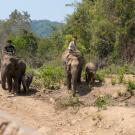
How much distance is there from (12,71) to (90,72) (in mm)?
2062

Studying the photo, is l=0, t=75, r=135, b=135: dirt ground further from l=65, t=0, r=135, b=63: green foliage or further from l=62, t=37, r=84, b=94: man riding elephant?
l=65, t=0, r=135, b=63: green foliage

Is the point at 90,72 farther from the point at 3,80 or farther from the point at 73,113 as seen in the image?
the point at 73,113

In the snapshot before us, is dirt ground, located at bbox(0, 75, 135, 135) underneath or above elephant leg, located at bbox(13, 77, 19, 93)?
underneath

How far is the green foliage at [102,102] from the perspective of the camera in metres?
10.6

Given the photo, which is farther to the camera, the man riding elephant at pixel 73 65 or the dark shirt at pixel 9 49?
the dark shirt at pixel 9 49

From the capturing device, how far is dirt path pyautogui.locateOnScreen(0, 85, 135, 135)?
31.2 feet

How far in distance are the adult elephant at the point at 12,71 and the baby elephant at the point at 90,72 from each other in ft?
5.61

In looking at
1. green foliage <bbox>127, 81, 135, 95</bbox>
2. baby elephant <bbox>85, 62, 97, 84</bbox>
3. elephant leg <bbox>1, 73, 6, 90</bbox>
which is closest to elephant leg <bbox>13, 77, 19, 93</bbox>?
elephant leg <bbox>1, 73, 6, 90</bbox>

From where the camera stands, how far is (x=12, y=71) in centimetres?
1264

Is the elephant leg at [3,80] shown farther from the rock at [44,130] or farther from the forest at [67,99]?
the rock at [44,130]

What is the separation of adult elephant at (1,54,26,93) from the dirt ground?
31cm

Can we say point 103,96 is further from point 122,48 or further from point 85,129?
point 122,48

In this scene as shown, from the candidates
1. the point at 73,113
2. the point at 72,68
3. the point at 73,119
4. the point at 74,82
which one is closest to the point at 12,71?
the point at 72,68

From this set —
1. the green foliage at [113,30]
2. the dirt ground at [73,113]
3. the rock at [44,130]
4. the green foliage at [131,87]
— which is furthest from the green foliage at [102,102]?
the green foliage at [113,30]
